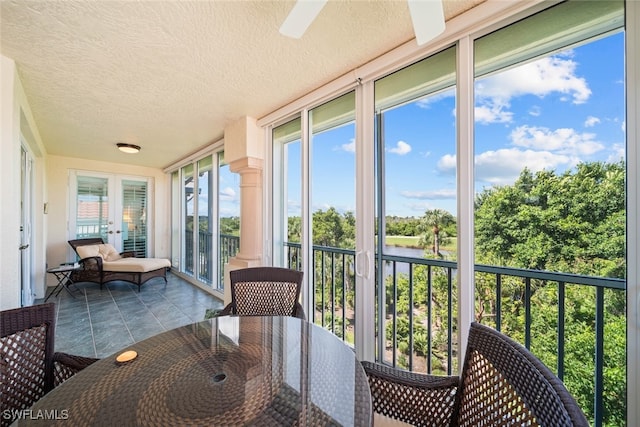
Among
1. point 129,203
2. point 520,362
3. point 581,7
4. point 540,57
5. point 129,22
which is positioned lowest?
point 520,362

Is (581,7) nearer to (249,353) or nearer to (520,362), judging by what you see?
(520,362)

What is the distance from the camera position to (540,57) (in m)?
1.39

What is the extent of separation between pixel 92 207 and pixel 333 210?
5.65 metres

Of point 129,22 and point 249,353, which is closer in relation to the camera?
point 249,353

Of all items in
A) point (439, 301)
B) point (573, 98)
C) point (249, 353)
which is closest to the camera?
point (249, 353)

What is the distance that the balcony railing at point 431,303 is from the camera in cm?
141

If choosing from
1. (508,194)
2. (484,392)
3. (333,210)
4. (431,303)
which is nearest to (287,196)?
(333,210)

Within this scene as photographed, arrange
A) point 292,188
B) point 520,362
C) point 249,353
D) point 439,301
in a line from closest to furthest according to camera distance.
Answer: point 520,362
point 249,353
point 439,301
point 292,188

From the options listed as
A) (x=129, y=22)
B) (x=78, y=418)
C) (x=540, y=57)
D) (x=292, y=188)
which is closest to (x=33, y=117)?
(x=129, y=22)

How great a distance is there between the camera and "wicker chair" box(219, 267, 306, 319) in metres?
1.85

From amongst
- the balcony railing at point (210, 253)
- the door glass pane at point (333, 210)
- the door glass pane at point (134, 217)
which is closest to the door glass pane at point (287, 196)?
the door glass pane at point (333, 210)

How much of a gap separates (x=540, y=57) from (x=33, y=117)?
4.75m

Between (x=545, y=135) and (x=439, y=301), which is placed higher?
(x=545, y=135)

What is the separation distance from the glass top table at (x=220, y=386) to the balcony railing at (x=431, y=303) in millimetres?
989
